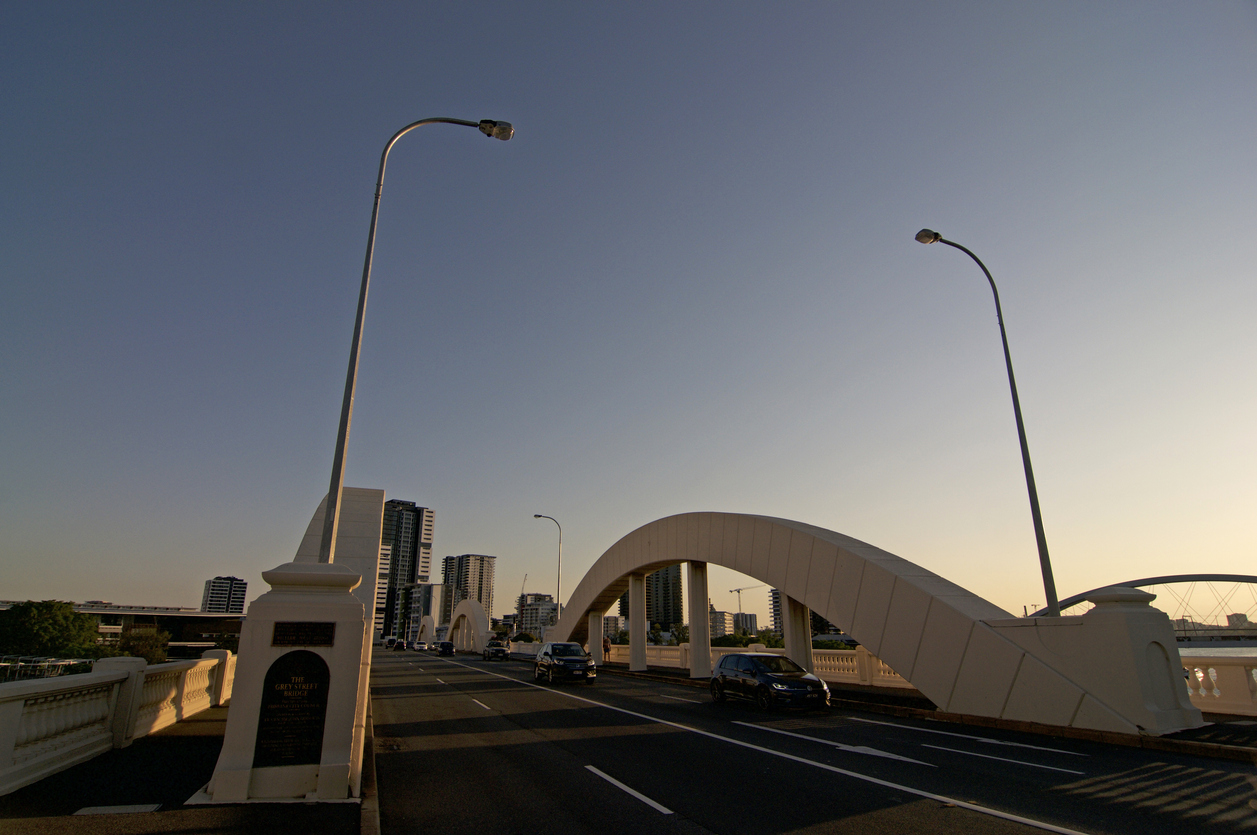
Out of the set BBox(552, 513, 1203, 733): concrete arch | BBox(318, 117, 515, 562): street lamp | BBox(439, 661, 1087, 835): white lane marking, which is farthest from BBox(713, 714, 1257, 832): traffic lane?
BBox(318, 117, 515, 562): street lamp

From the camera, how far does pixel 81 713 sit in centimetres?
912

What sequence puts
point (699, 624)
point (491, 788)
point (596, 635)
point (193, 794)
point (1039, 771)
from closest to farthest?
point (193, 794)
point (491, 788)
point (1039, 771)
point (699, 624)
point (596, 635)

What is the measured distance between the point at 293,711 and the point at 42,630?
99.5 metres

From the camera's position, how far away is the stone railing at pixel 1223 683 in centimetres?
1394

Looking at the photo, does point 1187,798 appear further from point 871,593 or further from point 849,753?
point 871,593

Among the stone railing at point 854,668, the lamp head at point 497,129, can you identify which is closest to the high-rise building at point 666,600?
the stone railing at point 854,668

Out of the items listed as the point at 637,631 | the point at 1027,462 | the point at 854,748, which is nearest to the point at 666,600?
the point at 637,631

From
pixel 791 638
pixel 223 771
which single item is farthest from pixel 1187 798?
pixel 791 638

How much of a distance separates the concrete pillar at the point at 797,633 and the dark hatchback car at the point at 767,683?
475cm

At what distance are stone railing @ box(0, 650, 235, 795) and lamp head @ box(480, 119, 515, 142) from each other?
11411 mm

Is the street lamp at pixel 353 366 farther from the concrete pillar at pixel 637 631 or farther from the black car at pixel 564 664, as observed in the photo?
the concrete pillar at pixel 637 631

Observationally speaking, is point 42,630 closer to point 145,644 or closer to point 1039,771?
point 145,644

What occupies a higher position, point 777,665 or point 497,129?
point 497,129

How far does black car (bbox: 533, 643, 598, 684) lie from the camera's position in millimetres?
27484
